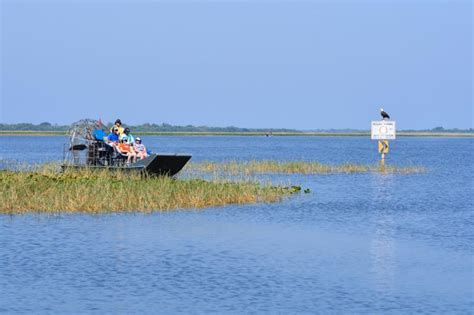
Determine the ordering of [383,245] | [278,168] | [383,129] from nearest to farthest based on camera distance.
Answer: [383,245] < [278,168] < [383,129]

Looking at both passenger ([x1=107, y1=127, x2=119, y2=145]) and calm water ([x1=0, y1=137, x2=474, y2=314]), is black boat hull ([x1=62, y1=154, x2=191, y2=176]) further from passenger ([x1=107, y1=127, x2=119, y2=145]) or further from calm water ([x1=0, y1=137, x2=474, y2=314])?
calm water ([x1=0, y1=137, x2=474, y2=314])

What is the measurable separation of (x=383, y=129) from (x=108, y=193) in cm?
3066

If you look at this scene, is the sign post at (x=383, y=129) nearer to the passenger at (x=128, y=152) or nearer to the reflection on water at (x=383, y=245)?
the reflection on water at (x=383, y=245)

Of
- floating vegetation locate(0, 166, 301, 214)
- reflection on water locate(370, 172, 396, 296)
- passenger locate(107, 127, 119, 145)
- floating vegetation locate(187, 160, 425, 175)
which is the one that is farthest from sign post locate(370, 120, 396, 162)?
passenger locate(107, 127, 119, 145)

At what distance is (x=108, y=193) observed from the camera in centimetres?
3225

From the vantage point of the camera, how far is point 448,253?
943 inches

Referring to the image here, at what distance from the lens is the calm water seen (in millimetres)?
17438

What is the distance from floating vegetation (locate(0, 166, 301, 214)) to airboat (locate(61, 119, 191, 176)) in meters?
0.64

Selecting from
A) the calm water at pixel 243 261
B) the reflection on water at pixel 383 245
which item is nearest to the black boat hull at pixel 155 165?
the calm water at pixel 243 261

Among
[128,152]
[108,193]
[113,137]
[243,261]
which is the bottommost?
[243,261]

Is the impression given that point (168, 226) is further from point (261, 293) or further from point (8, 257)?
point (261, 293)

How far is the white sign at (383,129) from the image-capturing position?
59250 millimetres

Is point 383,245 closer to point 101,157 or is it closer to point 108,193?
point 108,193

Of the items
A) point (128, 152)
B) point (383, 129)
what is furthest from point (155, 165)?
point (383, 129)
